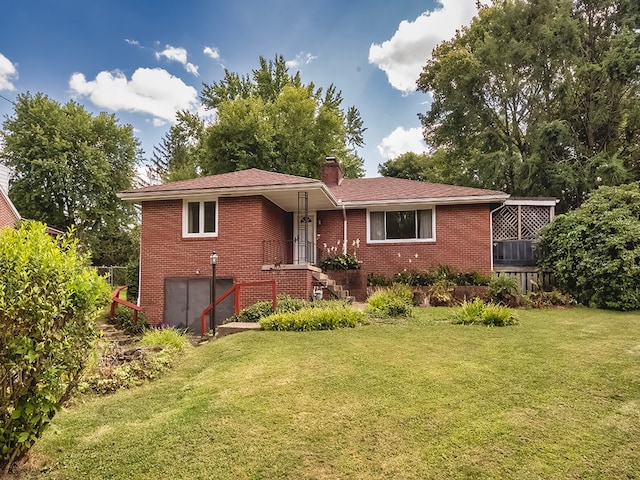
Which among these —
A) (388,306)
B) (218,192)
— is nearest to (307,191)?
(218,192)

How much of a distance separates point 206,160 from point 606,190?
21562 mm

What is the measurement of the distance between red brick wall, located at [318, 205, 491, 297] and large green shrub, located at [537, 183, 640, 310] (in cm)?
184

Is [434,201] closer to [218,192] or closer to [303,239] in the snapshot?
[303,239]

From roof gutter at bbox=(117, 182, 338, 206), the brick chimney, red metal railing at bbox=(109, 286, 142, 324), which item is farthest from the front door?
red metal railing at bbox=(109, 286, 142, 324)

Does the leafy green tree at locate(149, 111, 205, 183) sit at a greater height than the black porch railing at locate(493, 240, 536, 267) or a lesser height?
greater

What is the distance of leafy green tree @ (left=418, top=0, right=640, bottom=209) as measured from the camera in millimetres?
18188

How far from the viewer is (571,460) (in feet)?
9.85

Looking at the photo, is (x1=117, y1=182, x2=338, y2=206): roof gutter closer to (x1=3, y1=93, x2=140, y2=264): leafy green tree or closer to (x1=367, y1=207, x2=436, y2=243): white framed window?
(x1=367, y1=207, x2=436, y2=243): white framed window

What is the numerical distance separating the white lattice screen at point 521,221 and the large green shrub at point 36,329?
525 inches

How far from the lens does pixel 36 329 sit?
288cm

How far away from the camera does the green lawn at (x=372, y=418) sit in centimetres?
304

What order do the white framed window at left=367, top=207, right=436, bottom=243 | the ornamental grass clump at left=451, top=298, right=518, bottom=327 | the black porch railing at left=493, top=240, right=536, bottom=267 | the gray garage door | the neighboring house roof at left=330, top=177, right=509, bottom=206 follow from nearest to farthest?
1. the ornamental grass clump at left=451, top=298, right=518, bottom=327
2. the gray garage door
3. the neighboring house roof at left=330, top=177, right=509, bottom=206
4. the black porch railing at left=493, top=240, right=536, bottom=267
5. the white framed window at left=367, top=207, right=436, bottom=243

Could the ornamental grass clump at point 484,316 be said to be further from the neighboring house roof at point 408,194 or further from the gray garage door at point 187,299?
the gray garage door at point 187,299

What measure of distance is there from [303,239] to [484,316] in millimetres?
7834
